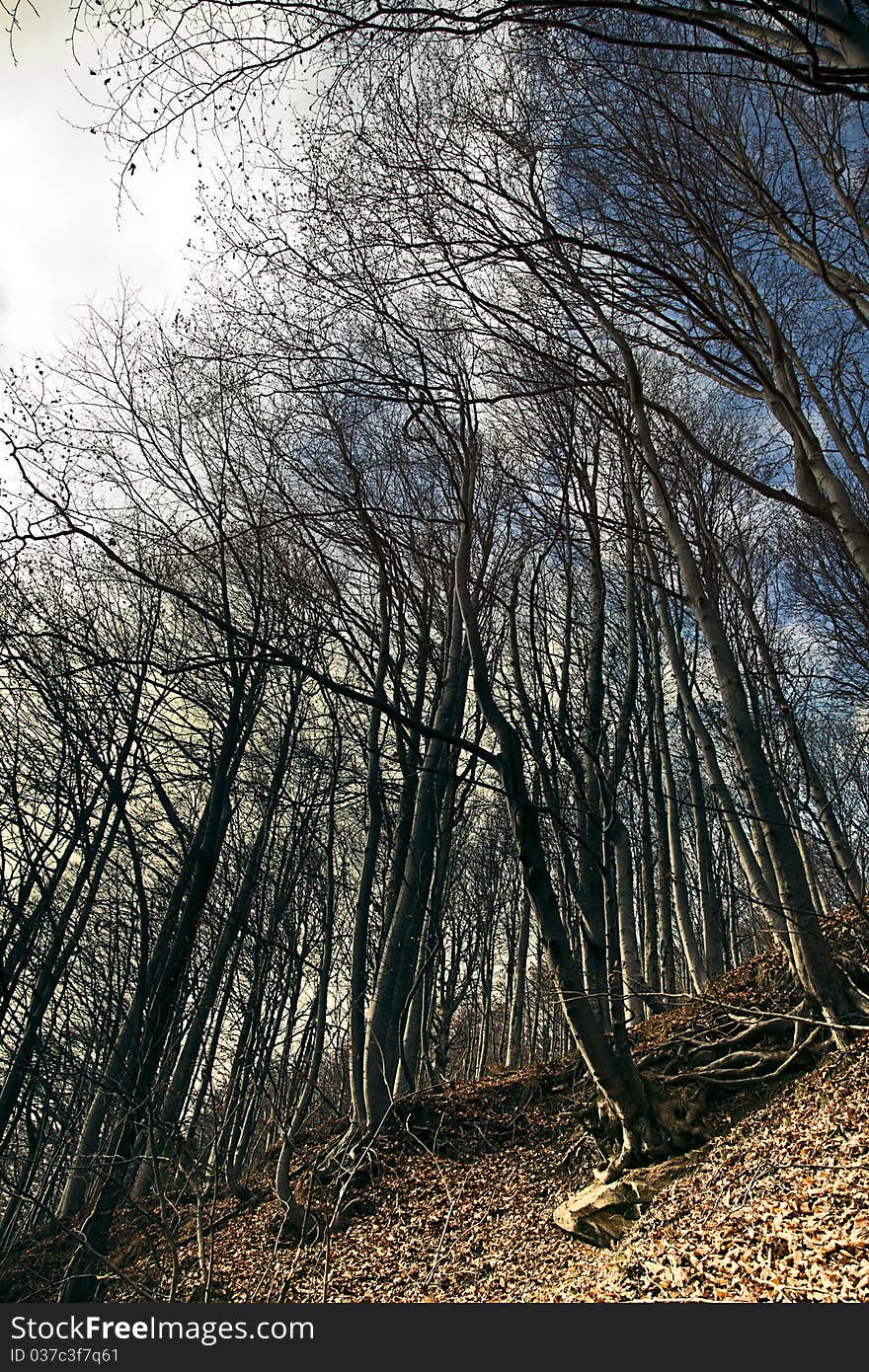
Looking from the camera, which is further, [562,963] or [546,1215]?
[546,1215]

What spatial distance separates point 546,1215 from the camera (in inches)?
224

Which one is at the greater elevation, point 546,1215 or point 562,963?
point 562,963

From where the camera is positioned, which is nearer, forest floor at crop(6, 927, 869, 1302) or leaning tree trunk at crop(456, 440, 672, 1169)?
forest floor at crop(6, 927, 869, 1302)

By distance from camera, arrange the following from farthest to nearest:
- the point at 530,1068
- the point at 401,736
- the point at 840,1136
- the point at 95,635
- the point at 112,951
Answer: the point at 112,951
the point at 401,736
the point at 95,635
the point at 530,1068
the point at 840,1136

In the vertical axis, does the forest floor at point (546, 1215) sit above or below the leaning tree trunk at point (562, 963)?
below

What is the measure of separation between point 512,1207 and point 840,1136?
3.16 m

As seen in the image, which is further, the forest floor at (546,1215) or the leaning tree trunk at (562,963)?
the leaning tree trunk at (562,963)

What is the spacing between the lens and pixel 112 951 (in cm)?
1212

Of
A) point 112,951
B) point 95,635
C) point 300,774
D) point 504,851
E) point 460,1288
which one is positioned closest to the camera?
point 460,1288

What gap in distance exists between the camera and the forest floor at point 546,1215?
3490 mm

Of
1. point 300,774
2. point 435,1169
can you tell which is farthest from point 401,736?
point 435,1169

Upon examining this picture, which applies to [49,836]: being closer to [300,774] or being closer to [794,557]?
[300,774]

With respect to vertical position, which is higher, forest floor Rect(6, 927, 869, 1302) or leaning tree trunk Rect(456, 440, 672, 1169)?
leaning tree trunk Rect(456, 440, 672, 1169)

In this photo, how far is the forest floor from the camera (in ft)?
11.5
